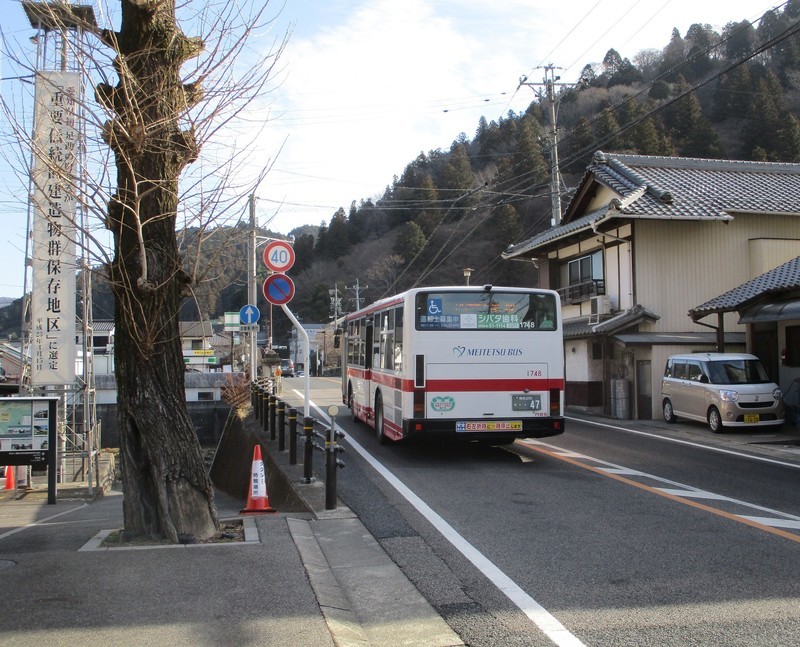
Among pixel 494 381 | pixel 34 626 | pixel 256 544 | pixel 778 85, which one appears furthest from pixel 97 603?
pixel 778 85

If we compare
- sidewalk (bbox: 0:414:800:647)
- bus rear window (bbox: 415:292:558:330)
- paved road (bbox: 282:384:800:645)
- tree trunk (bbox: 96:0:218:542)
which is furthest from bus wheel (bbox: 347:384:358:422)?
tree trunk (bbox: 96:0:218:542)

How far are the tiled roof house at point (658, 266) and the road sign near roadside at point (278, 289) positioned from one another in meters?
13.6

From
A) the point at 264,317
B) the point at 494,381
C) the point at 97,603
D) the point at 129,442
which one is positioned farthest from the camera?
the point at 264,317

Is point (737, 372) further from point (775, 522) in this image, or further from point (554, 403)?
point (775, 522)

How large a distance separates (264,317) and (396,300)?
79.6m

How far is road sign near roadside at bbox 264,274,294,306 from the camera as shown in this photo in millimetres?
10156

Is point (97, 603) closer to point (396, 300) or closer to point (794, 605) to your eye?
point (794, 605)

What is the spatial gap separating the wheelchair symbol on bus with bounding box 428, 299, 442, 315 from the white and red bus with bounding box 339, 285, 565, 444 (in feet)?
0.05

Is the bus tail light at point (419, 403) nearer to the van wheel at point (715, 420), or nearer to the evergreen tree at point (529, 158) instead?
the van wheel at point (715, 420)

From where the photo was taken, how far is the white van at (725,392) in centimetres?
1614

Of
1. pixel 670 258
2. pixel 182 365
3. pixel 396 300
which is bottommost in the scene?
pixel 182 365

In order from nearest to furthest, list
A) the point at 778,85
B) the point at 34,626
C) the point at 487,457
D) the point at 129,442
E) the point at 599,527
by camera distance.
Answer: the point at 34,626
the point at 129,442
the point at 599,527
the point at 487,457
the point at 778,85

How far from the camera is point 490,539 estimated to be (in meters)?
6.75

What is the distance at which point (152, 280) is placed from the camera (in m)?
6.51
